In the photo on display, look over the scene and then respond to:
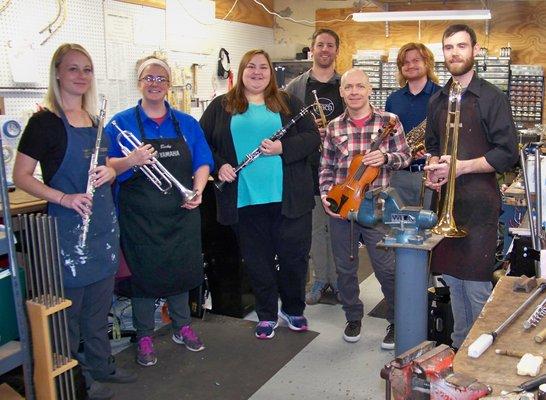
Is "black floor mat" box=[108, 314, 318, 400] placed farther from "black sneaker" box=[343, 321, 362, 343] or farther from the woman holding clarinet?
the woman holding clarinet

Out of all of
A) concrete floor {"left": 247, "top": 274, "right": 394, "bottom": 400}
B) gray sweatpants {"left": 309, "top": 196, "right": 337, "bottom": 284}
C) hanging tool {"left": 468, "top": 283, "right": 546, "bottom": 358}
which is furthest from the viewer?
gray sweatpants {"left": 309, "top": 196, "right": 337, "bottom": 284}

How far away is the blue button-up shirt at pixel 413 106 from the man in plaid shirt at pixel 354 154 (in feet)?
1.92

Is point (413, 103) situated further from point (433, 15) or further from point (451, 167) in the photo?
point (433, 15)

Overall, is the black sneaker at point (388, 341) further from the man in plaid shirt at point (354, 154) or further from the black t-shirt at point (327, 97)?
the black t-shirt at point (327, 97)

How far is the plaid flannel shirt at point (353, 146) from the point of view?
293 centimetres

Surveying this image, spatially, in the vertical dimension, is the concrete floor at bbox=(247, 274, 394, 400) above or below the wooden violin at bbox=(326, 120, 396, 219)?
below

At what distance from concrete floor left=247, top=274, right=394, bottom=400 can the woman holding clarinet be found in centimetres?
86

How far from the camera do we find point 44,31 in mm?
3547

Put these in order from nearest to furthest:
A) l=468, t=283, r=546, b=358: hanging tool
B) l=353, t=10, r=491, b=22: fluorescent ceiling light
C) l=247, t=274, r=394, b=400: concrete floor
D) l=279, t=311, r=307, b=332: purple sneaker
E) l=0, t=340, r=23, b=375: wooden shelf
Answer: l=468, t=283, r=546, b=358: hanging tool < l=0, t=340, r=23, b=375: wooden shelf < l=247, t=274, r=394, b=400: concrete floor < l=279, t=311, r=307, b=332: purple sneaker < l=353, t=10, r=491, b=22: fluorescent ceiling light

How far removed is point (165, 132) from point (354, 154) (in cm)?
97

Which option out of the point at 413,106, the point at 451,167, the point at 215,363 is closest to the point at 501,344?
the point at 451,167

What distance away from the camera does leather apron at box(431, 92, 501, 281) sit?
236cm

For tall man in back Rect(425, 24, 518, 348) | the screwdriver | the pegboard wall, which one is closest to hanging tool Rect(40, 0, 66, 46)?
the pegboard wall

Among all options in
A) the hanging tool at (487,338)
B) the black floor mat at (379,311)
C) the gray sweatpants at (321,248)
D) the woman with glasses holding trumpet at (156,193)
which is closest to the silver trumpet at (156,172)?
the woman with glasses holding trumpet at (156,193)
